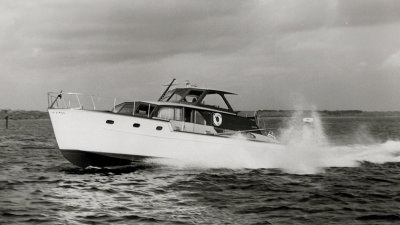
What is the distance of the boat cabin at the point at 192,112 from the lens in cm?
1827

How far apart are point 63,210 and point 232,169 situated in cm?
935

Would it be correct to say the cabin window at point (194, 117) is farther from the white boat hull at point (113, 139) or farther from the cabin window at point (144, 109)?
the cabin window at point (144, 109)

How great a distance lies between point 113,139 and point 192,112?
13.7ft

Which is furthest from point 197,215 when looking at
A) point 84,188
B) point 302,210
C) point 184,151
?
point 184,151

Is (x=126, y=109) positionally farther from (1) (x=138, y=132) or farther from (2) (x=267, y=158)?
(2) (x=267, y=158)

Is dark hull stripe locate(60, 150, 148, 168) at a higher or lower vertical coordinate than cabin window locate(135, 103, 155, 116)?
lower

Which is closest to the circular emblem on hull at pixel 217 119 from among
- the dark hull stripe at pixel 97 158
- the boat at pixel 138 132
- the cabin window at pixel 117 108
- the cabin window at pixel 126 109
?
the boat at pixel 138 132

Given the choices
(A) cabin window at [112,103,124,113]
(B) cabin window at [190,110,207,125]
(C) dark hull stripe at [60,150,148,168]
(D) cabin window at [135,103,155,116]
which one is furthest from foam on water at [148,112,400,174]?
(A) cabin window at [112,103,124,113]

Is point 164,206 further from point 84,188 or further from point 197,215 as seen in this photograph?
point 84,188

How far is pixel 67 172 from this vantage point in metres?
17.3

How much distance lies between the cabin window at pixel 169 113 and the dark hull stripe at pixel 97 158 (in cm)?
220

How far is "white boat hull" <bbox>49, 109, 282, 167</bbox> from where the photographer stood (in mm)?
16625

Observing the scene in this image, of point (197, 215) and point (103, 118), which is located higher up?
point (103, 118)

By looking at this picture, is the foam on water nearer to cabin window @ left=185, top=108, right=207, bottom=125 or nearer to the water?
the water
